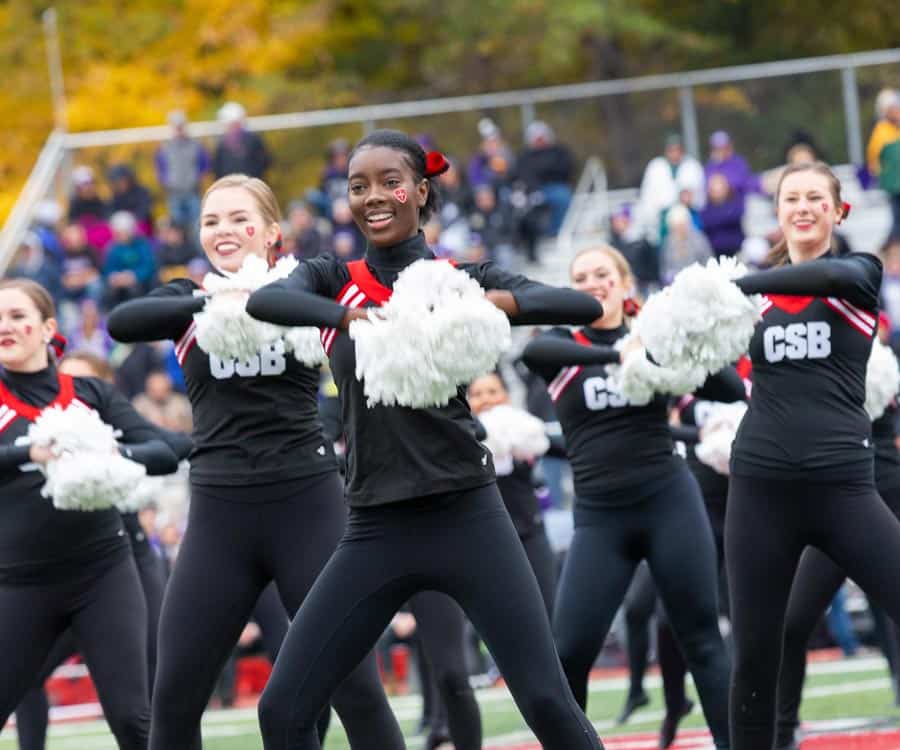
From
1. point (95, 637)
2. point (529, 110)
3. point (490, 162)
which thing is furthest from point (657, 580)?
point (529, 110)

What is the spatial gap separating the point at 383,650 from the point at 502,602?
8259 mm

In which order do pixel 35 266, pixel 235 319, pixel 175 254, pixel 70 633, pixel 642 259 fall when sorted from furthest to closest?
1. pixel 35 266
2. pixel 175 254
3. pixel 642 259
4. pixel 70 633
5. pixel 235 319

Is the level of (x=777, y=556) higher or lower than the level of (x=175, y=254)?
lower

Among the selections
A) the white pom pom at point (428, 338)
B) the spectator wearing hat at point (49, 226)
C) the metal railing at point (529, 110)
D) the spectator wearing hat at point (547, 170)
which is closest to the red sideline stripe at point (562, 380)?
the white pom pom at point (428, 338)

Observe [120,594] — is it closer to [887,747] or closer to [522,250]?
[887,747]

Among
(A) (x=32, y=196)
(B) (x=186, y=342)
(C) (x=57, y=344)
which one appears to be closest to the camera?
(B) (x=186, y=342)

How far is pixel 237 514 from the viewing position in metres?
5.85

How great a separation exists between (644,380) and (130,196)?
40.9ft

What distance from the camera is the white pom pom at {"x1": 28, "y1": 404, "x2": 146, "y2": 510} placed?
6.33m

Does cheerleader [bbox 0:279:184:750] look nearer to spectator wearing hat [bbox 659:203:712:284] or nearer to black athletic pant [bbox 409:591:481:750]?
black athletic pant [bbox 409:591:481:750]

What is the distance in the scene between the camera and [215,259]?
6.14 m

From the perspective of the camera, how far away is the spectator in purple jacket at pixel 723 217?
52.3 ft

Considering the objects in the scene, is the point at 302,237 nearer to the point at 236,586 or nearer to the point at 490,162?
the point at 490,162

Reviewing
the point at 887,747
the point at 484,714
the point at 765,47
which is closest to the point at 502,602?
the point at 887,747
